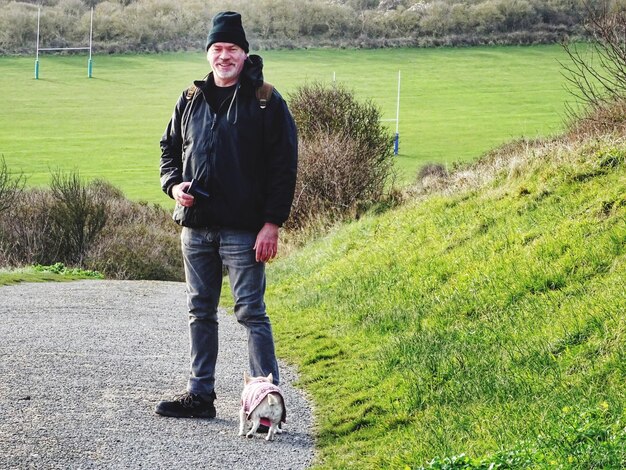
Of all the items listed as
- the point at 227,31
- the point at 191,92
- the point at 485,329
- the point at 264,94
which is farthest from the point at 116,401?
the point at 485,329

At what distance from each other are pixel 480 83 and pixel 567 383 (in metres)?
100

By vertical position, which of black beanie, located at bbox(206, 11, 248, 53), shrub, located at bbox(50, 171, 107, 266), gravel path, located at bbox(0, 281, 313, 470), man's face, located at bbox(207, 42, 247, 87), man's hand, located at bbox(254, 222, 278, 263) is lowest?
shrub, located at bbox(50, 171, 107, 266)

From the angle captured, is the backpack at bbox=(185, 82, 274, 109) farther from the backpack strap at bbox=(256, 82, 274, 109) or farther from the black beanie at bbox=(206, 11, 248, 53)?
the black beanie at bbox=(206, 11, 248, 53)

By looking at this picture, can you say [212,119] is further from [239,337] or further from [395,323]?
[239,337]

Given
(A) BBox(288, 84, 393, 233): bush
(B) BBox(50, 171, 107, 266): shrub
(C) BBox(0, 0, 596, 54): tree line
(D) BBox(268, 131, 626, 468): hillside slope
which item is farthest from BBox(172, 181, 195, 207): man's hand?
(C) BBox(0, 0, 596, 54): tree line

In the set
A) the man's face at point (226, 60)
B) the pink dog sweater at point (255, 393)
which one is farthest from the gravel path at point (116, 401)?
the man's face at point (226, 60)

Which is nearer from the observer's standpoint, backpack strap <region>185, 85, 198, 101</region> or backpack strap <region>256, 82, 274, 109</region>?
→ backpack strap <region>256, 82, 274, 109</region>

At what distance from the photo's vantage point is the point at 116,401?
8.69m

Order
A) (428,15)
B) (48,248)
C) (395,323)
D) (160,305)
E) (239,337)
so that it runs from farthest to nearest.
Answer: (428,15), (48,248), (160,305), (239,337), (395,323)

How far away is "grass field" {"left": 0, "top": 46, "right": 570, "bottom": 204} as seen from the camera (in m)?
87.1

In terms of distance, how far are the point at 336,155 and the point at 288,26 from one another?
82.0m

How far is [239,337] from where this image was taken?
42.7 feet

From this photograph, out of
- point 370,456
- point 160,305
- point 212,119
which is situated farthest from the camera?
point 160,305

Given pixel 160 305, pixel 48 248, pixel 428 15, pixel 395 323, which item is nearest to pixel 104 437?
pixel 395 323
